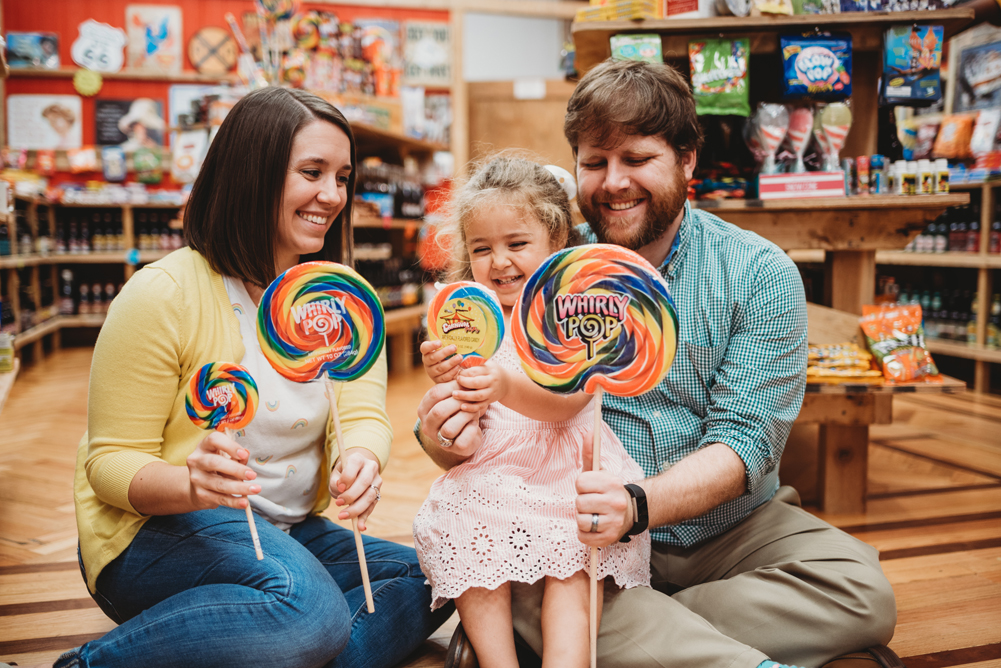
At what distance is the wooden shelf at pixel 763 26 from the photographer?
2.26 m

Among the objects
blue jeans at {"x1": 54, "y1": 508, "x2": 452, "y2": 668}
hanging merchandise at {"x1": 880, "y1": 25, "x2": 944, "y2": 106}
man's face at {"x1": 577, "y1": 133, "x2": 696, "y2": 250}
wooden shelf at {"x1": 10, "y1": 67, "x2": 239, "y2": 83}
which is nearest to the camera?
blue jeans at {"x1": 54, "y1": 508, "x2": 452, "y2": 668}

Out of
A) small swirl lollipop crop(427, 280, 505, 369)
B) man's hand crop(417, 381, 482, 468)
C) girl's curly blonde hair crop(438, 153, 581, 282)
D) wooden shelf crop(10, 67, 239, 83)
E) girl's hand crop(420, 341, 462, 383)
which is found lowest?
man's hand crop(417, 381, 482, 468)

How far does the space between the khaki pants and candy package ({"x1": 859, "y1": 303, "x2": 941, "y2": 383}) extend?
1.06 metres

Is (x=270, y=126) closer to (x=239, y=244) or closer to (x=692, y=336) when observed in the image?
(x=239, y=244)

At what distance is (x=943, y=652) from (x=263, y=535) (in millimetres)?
1426

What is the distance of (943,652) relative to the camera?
153cm

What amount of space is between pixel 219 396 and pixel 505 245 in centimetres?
60

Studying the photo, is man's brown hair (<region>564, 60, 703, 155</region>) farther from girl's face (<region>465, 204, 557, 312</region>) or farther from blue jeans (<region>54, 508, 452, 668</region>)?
blue jeans (<region>54, 508, 452, 668</region>)

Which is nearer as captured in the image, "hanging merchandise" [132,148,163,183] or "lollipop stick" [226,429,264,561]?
"lollipop stick" [226,429,264,561]

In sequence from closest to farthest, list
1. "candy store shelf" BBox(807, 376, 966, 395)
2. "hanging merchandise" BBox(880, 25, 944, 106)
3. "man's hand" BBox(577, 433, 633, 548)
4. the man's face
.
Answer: "man's hand" BBox(577, 433, 633, 548) → the man's face → "candy store shelf" BBox(807, 376, 966, 395) → "hanging merchandise" BBox(880, 25, 944, 106)

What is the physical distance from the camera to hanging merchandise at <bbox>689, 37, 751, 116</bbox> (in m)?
2.26

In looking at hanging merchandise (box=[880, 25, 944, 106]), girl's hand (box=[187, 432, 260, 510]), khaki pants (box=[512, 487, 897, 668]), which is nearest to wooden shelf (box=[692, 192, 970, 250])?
hanging merchandise (box=[880, 25, 944, 106])

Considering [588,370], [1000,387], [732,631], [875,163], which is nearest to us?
[588,370]

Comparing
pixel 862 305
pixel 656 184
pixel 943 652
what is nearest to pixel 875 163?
pixel 862 305
